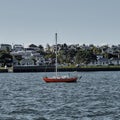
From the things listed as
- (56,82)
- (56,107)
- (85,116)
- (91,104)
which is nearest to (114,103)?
(91,104)

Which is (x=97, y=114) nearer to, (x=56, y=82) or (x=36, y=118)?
(x=36, y=118)

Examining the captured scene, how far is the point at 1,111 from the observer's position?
4194 cm

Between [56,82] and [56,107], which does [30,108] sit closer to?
[56,107]

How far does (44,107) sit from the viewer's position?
148 feet

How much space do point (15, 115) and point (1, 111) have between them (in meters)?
2.55

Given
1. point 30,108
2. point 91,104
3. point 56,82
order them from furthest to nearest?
point 56,82, point 91,104, point 30,108

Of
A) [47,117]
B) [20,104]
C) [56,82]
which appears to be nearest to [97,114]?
[47,117]

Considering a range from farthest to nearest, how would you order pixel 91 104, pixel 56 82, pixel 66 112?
pixel 56 82 < pixel 91 104 < pixel 66 112

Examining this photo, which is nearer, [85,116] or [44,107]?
[85,116]

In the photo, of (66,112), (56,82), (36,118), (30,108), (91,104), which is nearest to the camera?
(36,118)

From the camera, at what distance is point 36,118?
3788 centimetres

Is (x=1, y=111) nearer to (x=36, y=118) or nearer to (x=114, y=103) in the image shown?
(x=36, y=118)

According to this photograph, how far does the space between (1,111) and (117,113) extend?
10.0 m

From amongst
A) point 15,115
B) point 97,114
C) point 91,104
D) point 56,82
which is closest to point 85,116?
point 97,114
